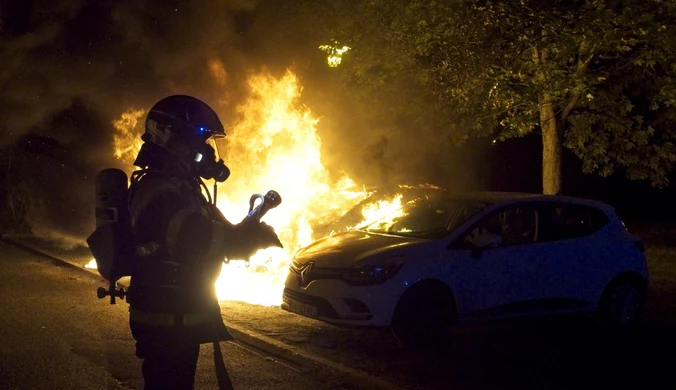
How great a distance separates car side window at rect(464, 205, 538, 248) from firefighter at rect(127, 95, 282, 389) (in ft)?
14.2

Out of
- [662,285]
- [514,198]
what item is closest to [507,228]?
[514,198]

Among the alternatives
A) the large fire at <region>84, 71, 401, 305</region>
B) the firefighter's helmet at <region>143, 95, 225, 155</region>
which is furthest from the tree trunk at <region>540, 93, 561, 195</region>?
the firefighter's helmet at <region>143, 95, 225, 155</region>

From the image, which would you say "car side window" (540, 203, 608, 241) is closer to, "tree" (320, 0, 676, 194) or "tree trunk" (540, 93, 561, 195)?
"tree" (320, 0, 676, 194)

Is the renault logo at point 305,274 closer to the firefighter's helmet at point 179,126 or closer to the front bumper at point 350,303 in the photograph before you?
the front bumper at point 350,303

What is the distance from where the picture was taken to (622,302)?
8781mm

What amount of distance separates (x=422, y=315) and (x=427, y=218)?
1.39m

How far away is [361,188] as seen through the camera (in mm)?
12430

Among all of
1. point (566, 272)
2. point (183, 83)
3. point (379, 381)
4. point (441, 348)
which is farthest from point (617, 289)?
point (183, 83)

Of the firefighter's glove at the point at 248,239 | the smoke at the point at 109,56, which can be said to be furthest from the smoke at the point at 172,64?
the firefighter's glove at the point at 248,239

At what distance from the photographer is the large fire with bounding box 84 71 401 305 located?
1212 centimetres

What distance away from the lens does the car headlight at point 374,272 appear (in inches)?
289

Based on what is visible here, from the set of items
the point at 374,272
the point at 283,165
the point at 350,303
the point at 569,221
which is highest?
the point at 283,165

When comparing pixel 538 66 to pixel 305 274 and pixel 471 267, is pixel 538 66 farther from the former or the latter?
pixel 305 274

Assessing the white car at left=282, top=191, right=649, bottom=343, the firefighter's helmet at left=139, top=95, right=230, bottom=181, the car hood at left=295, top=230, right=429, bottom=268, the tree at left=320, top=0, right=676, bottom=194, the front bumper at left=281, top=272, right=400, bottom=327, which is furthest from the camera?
the tree at left=320, top=0, right=676, bottom=194
